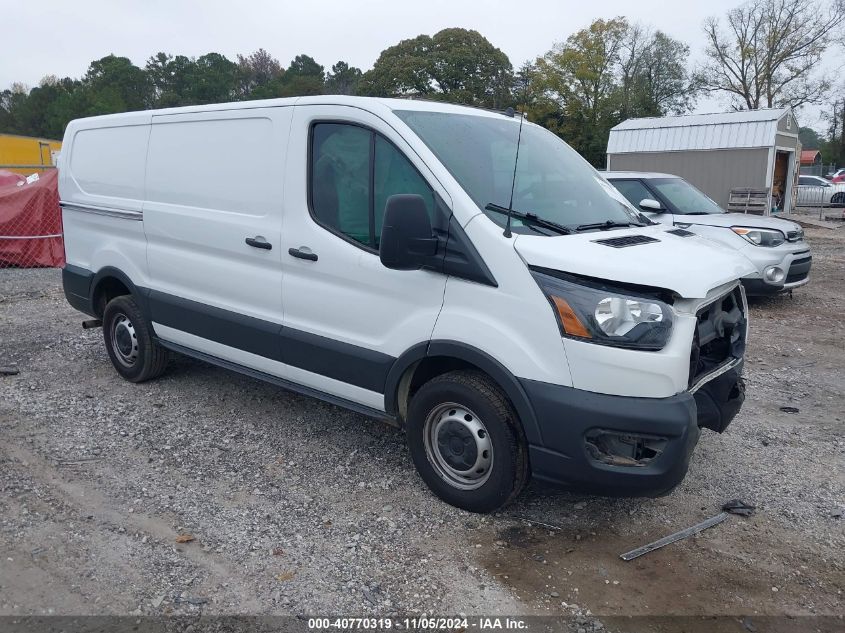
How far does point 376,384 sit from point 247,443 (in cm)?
130

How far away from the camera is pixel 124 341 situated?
231 inches

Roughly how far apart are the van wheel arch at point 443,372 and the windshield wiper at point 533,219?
0.73m

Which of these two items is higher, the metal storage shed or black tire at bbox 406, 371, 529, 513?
the metal storage shed

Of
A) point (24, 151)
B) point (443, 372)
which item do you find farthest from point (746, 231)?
point (24, 151)

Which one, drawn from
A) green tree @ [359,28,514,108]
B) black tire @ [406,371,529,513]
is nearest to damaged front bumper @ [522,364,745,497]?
black tire @ [406,371,529,513]

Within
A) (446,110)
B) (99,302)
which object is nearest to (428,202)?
(446,110)

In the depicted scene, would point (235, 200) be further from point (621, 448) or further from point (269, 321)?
point (621, 448)

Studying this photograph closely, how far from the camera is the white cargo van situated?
3230 mm

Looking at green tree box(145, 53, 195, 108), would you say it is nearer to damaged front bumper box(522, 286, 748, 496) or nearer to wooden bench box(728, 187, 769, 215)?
wooden bench box(728, 187, 769, 215)

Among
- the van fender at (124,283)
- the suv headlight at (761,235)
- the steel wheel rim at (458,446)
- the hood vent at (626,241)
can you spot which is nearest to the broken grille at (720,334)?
the hood vent at (626,241)

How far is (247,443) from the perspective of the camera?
4.75 meters

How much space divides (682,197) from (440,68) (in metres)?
37.1

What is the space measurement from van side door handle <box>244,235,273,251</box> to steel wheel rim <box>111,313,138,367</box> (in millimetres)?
1878

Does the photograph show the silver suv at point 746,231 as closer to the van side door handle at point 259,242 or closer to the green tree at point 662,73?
the van side door handle at point 259,242
